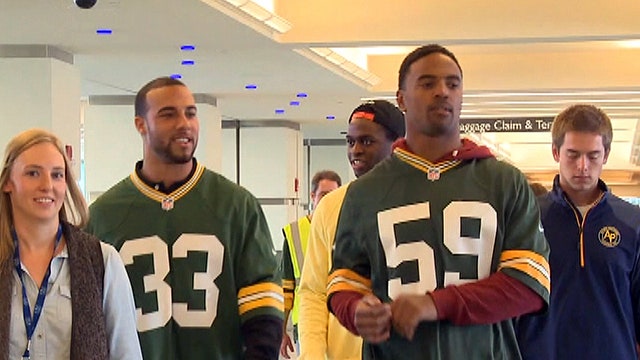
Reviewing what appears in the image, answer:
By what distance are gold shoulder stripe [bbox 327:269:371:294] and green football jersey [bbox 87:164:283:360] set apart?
70 centimetres

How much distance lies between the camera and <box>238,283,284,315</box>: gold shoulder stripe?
11.1 feet

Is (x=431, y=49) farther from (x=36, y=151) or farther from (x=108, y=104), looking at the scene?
(x=108, y=104)

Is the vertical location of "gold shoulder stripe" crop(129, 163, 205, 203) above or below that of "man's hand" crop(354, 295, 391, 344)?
above

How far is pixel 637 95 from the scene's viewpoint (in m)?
17.5

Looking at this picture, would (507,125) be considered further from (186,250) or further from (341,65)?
(186,250)

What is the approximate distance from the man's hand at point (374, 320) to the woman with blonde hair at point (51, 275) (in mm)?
1042

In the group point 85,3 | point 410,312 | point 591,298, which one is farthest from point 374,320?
point 85,3

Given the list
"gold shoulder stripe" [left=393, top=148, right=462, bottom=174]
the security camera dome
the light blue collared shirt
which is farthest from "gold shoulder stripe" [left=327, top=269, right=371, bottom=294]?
the security camera dome

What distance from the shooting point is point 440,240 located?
260 cm

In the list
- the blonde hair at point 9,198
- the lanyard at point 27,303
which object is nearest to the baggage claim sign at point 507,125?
the blonde hair at point 9,198

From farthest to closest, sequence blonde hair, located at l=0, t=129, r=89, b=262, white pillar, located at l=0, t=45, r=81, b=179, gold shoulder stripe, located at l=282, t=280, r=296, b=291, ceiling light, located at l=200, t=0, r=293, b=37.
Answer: white pillar, located at l=0, t=45, r=81, b=179, ceiling light, located at l=200, t=0, r=293, b=37, gold shoulder stripe, located at l=282, t=280, r=296, b=291, blonde hair, located at l=0, t=129, r=89, b=262

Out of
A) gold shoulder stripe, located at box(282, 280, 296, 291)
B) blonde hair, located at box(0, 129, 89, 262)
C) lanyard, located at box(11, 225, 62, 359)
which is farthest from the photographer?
gold shoulder stripe, located at box(282, 280, 296, 291)

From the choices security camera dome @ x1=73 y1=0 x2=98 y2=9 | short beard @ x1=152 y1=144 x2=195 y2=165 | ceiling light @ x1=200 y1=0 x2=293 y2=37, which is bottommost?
short beard @ x1=152 y1=144 x2=195 y2=165

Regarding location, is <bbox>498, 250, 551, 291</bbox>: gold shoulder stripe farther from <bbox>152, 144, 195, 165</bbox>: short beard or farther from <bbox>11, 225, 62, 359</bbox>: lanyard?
<bbox>11, 225, 62, 359</bbox>: lanyard
